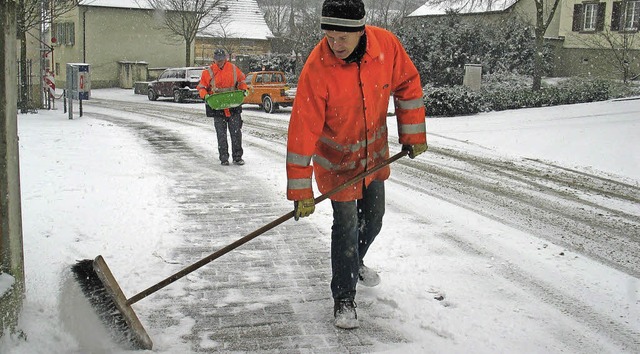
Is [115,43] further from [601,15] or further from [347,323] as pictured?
[347,323]

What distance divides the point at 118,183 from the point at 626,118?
11863 mm

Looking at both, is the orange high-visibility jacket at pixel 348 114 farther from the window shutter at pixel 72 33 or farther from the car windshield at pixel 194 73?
the window shutter at pixel 72 33

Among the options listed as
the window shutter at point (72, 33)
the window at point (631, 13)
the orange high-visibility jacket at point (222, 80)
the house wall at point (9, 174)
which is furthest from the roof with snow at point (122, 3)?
the house wall at point (9, 174)

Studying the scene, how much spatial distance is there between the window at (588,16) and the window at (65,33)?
92.0ft

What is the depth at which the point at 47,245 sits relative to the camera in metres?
5.16

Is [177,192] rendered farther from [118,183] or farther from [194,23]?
[194,23]

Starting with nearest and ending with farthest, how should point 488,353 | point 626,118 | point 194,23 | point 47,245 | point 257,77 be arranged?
1. point 488,353
2. point 47,245
3. point 626,118
4. point 257,77
5. point 194,23

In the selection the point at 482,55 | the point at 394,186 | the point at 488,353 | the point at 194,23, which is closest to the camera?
the point at 488,353

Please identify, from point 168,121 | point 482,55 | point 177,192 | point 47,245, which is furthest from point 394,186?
point 482,55

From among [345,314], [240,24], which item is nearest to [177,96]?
[240,24]

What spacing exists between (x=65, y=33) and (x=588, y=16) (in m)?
29.8

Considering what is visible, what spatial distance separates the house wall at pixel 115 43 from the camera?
3750cm

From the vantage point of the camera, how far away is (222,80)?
32.3 ft

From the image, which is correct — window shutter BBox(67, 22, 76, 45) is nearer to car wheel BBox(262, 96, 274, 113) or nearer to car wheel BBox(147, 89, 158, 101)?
car wheel BBox(147, 89, 158, 101)
